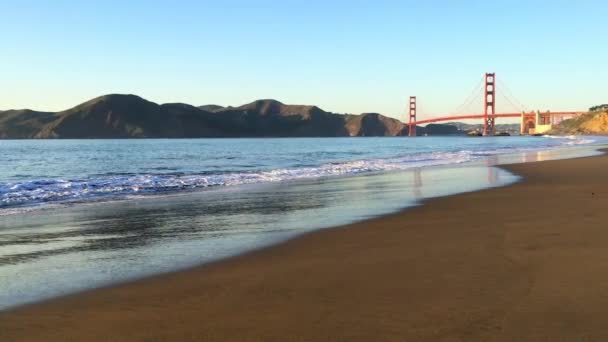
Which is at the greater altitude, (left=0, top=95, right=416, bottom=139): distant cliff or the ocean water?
(left=0, top=95, right=416, bottom=139): distant cliff

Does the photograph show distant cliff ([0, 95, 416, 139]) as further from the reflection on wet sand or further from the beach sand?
the beach sand

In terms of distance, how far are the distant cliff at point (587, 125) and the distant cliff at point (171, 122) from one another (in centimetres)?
5291

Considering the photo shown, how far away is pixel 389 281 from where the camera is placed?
3.70 metres

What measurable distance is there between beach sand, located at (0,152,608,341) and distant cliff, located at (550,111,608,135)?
134 m

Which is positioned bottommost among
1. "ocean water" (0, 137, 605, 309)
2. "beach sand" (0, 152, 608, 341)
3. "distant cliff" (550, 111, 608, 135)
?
"ocean water" (0, 137, 605, 309)

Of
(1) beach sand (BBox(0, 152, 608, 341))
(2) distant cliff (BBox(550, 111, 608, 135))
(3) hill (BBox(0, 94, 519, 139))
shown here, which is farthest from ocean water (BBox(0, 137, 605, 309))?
(3) hill (BBox(0, 94, 519, 139))

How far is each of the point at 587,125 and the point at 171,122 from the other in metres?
121

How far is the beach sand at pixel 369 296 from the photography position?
2711mm

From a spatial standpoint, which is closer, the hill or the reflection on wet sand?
the reflection on wet sand

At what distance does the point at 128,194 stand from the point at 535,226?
8.51 meters

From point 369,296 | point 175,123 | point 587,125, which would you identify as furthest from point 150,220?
point 175,123

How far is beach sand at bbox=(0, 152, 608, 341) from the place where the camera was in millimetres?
2711

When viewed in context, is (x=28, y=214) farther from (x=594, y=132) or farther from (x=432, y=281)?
(x=594, y=132)

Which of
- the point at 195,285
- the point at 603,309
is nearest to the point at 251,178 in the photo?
the point at 195,285
